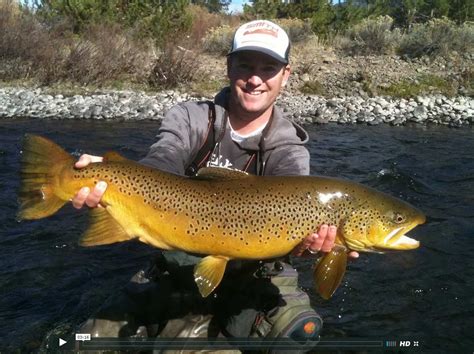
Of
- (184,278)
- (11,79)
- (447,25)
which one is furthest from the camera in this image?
(447,25)

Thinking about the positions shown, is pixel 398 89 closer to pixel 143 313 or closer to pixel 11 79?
pixel 11 79

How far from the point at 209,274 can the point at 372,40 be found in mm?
20087

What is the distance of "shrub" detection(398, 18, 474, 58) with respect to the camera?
19.4 m

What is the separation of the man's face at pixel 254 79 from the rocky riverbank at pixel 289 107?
8.96 m

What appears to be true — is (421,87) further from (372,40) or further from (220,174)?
(220,174)

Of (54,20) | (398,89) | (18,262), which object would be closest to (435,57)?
(398,89)

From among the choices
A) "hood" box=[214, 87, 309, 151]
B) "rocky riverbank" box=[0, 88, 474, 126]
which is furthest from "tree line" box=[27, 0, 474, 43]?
"hood" box=[214, 87, 309, 151]

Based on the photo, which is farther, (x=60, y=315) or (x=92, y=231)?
(x=60, y=315)

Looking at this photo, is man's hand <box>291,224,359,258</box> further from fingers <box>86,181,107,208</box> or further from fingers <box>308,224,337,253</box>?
fingers <box>86,181,107,208</box>

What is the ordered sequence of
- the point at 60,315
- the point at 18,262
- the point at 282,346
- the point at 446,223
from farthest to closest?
the point at 446,223
the point at 18,262
the point at 60,315
the point at 282,346

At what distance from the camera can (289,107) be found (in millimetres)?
13453

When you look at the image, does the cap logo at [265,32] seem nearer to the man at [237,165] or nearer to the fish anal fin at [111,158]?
the man at [237,165]

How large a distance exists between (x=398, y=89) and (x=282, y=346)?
546 inches

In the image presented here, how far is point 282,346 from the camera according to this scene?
10.9ft
